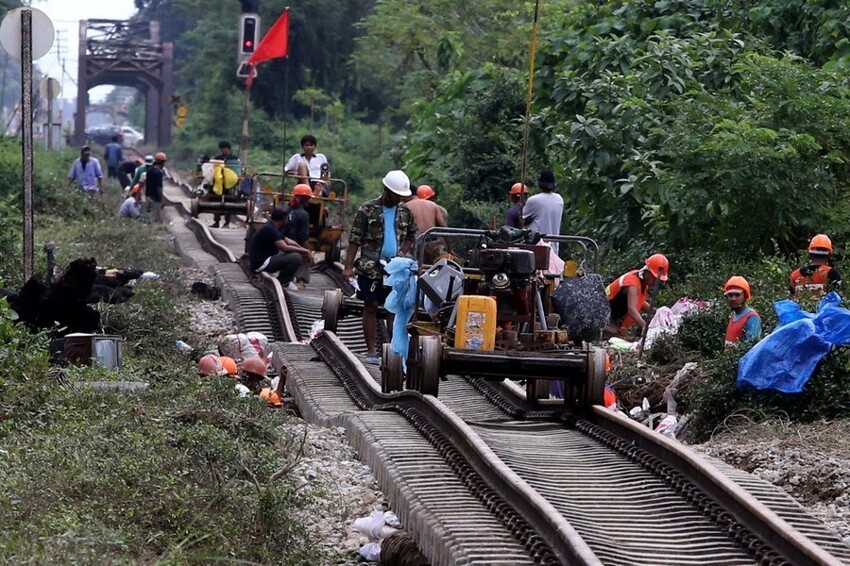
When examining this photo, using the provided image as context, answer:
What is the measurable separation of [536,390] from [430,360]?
1.36 m

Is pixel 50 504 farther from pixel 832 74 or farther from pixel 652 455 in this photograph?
pixel 832 74

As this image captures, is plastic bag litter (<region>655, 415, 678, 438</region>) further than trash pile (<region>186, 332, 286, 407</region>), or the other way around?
trash pile (<region>186, 332, 286, 407</region>)

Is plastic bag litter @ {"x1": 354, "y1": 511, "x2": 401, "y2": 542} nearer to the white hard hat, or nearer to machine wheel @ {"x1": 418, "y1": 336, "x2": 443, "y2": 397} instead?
machine wheel @ {"x1": 418, "y1": 336, "x2": 443, "y2": 397}

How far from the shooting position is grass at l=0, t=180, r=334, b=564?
6.99 m

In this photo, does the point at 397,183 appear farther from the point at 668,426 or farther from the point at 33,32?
the point at 33,32

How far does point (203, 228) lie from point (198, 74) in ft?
156

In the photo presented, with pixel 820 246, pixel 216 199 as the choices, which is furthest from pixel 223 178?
pixel 820 246

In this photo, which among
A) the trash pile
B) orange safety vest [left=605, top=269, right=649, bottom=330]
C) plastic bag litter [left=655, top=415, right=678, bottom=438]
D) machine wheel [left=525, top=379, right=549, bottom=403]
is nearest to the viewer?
plastic bag litter [left=655, top=415, right=678, bottom=438]

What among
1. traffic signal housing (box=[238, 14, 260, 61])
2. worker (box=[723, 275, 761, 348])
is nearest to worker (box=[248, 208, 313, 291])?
worker (box=[723, 275, 761, 348])

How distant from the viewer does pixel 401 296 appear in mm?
11984

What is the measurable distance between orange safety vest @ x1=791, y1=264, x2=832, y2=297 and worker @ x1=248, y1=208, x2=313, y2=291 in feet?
26.4

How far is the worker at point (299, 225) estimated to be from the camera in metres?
20.3

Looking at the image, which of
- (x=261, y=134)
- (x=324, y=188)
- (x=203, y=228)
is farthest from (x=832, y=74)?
(x=261, y=134)

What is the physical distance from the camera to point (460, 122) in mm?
26594
